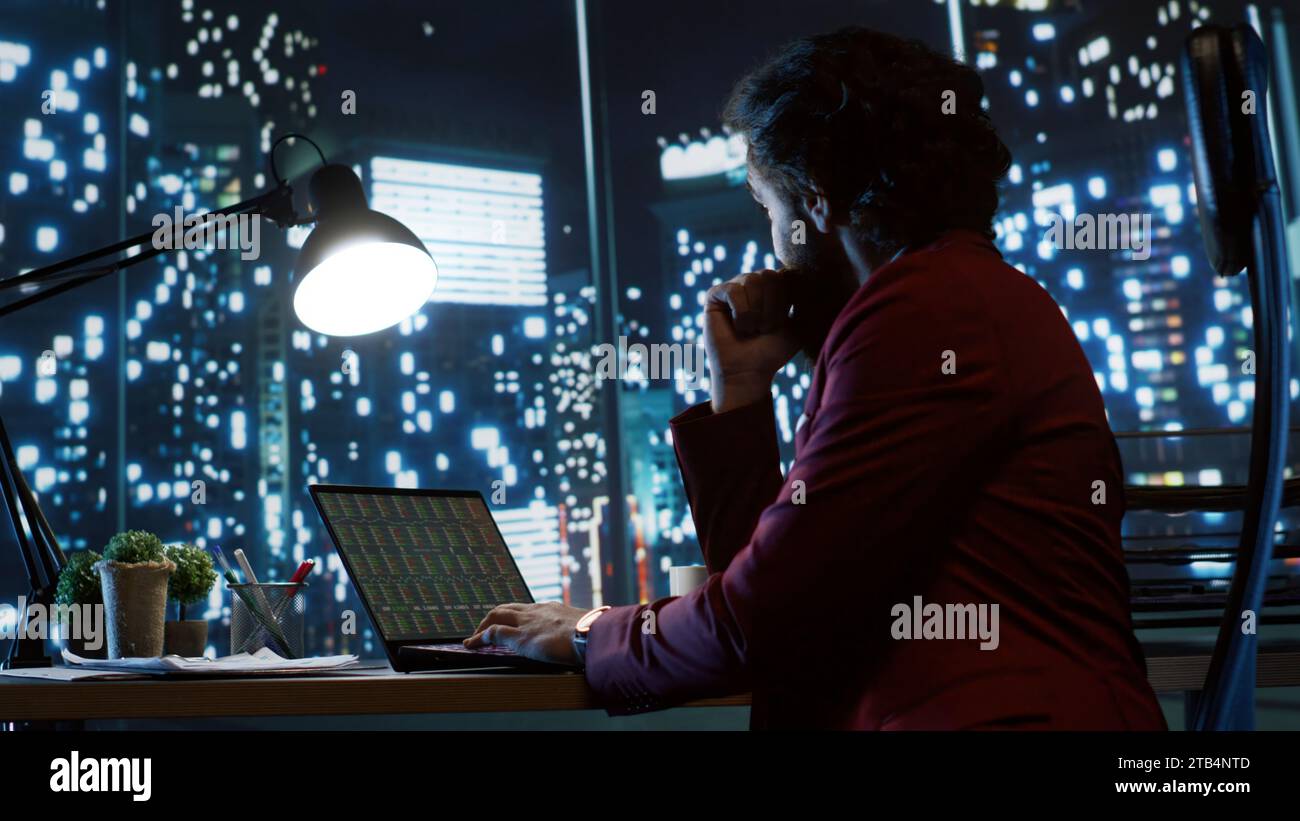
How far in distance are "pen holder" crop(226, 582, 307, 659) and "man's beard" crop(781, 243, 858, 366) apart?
2.35ft

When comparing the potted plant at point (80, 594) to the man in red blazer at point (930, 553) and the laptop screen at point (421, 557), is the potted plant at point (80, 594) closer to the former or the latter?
the laptop screen at point (421, 557)

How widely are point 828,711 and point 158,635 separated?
34.1 inches

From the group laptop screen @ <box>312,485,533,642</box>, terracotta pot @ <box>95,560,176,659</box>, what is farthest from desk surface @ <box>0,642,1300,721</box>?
terracotta pot @ <box>95,560,176,659</box>

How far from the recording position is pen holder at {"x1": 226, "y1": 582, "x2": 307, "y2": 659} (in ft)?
4.29

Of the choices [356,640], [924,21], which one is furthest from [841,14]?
[356,640]

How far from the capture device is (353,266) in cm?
163

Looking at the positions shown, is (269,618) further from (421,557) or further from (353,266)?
(353,266)

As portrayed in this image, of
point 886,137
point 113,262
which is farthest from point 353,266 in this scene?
point 886,137

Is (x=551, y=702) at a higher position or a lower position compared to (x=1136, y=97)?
lower

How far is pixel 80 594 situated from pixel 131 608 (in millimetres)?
120

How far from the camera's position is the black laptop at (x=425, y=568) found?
3.43 feet
